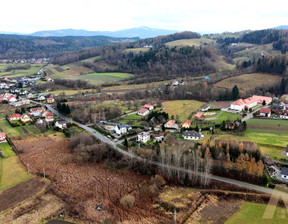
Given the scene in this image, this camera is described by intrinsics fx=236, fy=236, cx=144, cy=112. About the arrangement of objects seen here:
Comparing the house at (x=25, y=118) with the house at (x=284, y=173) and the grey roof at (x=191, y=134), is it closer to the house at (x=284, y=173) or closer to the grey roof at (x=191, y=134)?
the grey roof at (x=191, y=134)

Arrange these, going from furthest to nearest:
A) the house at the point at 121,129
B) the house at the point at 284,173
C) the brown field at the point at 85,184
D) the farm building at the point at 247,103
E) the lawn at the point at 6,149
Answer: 1. the farm building at the point at 247,103
2. the house at the point at 121,129
3. the lawn at the point at 6,149
4. the house at the point at 284,173
5. the brown field at the point at 85,184

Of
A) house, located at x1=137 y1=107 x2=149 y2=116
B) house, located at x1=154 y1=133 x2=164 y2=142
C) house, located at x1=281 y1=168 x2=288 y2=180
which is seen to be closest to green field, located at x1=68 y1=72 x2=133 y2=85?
house, located at x1=137 y1=107 x2=149 y2=116

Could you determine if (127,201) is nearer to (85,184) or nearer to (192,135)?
(85,184)

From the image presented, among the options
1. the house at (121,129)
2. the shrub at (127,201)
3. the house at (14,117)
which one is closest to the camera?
the shrub at (127,201)

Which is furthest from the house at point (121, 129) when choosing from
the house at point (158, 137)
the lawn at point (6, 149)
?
the lawn at point (6, 149)

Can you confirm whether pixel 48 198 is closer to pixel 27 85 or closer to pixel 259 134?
pixel 259 134

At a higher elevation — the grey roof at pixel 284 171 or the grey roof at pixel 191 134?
the grey roof at pixel 191 134

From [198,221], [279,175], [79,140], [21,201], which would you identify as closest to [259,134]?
[279,175]
